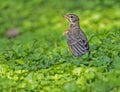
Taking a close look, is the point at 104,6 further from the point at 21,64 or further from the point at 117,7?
the point at 21,64

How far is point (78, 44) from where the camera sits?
1041cm

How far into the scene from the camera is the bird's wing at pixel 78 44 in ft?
33.6

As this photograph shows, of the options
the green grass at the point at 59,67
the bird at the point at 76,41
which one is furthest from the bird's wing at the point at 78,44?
the green grass at the point at 59,67

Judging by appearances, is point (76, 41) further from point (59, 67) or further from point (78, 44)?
point (59, 67)

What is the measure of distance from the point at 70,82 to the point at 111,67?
849mm

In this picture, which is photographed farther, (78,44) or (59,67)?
(78,44)

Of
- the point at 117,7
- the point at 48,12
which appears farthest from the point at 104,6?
the point at 48,12

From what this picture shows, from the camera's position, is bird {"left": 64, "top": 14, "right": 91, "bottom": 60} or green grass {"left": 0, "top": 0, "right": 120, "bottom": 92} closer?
green grass {"left": 0, "top": 0, "right": 120, "bottom": 92}

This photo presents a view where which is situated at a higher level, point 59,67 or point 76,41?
point 76,41

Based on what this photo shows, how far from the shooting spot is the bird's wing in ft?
33.6

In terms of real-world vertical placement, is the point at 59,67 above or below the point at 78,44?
below

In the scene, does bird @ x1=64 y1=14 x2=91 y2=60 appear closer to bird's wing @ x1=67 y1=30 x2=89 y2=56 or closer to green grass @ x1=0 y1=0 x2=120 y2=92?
bird's wing @ x1=67 y1=30 x2=89 y2=56

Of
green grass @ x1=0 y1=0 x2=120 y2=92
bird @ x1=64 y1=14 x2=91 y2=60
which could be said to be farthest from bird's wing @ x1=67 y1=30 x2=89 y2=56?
green grass @ x1=0 y1=0 x2=120 y2=92

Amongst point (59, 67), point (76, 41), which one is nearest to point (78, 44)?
point (76, 41)
